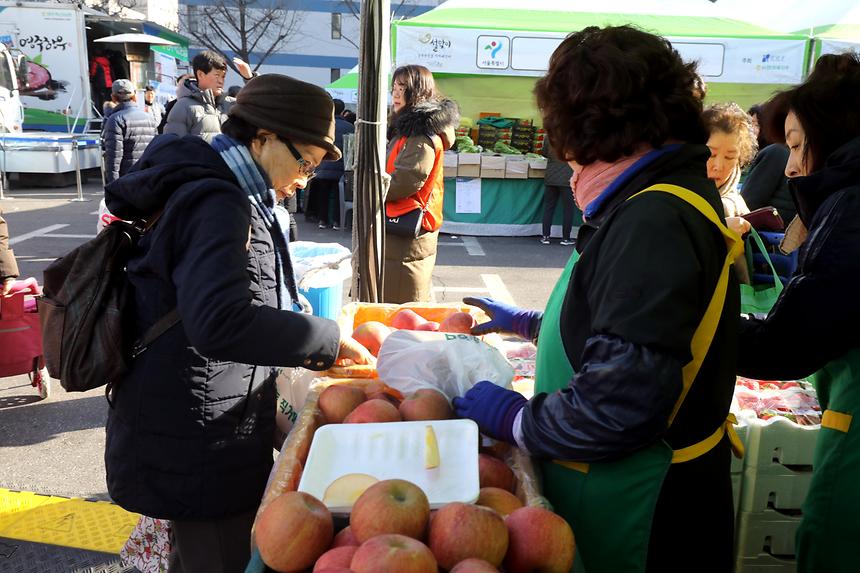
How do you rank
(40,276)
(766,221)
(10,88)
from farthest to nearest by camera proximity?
(10,88) < (40,276) < (766,221)

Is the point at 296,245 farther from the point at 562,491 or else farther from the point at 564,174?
the point at 564,174

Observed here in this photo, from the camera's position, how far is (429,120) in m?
4.06

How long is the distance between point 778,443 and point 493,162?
7.89m

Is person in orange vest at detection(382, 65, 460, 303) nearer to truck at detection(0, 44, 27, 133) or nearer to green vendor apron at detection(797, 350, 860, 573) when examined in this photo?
green vendor apron at detection(797, 350, 860, 573)

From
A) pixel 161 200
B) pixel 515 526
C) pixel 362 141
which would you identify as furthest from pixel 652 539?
pixel 362 141

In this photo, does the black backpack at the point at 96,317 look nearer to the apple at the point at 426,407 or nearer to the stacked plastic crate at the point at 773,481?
the apple at the point at 426,407

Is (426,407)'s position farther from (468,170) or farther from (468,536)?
(468,170)

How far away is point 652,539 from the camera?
1560 mm

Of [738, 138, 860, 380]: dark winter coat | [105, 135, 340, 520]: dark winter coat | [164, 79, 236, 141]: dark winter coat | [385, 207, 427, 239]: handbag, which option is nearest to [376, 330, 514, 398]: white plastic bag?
[105, 135, 340, 520]: dark winter coat

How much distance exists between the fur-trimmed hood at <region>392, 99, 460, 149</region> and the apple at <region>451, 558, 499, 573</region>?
3.17 meters

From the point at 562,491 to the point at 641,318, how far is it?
501 mm

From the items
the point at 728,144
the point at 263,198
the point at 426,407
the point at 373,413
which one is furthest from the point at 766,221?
the point at 263,198

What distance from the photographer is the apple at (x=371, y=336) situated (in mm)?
2488

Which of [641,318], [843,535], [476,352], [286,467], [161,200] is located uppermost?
[161,200]
